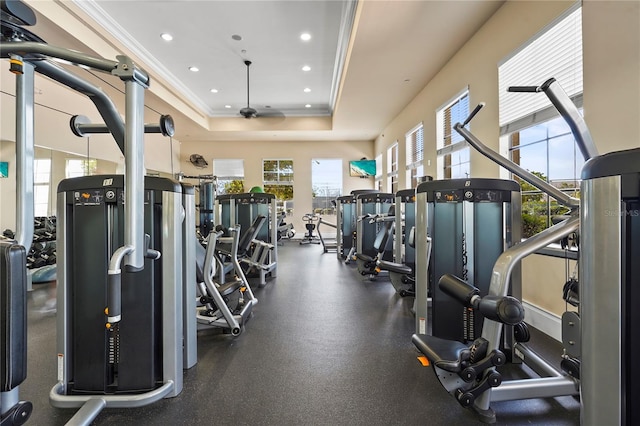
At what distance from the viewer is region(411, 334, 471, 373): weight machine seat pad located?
4.85 feet

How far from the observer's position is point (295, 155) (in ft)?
35.3

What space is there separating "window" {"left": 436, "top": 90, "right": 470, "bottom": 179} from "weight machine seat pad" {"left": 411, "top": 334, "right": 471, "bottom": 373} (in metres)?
3.16

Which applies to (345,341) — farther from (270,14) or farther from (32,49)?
(270,14)

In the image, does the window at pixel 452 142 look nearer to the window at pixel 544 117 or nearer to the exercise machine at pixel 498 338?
the window at pixel 544 117

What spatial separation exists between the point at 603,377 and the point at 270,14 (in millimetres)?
5162

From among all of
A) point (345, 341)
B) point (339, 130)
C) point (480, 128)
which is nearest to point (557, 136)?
point (480, 128)

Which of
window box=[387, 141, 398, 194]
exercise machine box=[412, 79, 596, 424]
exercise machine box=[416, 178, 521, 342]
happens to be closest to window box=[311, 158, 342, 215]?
window box=[387, 141, 398, 194]

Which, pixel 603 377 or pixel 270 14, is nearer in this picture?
pixel 603 377

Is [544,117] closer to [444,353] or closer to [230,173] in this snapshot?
[444,353]

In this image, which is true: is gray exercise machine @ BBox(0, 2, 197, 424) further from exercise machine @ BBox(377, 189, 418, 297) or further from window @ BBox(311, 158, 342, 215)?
window @ BBox(311, 158, 342, 215)

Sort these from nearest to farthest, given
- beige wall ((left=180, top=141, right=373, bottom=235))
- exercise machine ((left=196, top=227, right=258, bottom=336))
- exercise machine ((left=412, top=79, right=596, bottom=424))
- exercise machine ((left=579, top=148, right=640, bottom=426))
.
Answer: exercise machine ((left=579, top=148, right=640, bottom=426)), exercise machine ((left=412, top=79, right=596, bottom=424)), exercise machine ((left=196, top=227, right=258, bottom=336)), beige wall ((left=180, top=141, right=373, bottom=235))

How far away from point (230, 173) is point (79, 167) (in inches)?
209

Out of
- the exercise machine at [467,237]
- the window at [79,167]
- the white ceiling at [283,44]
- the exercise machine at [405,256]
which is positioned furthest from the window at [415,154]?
the window at [79,167]

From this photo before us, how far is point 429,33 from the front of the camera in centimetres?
387
